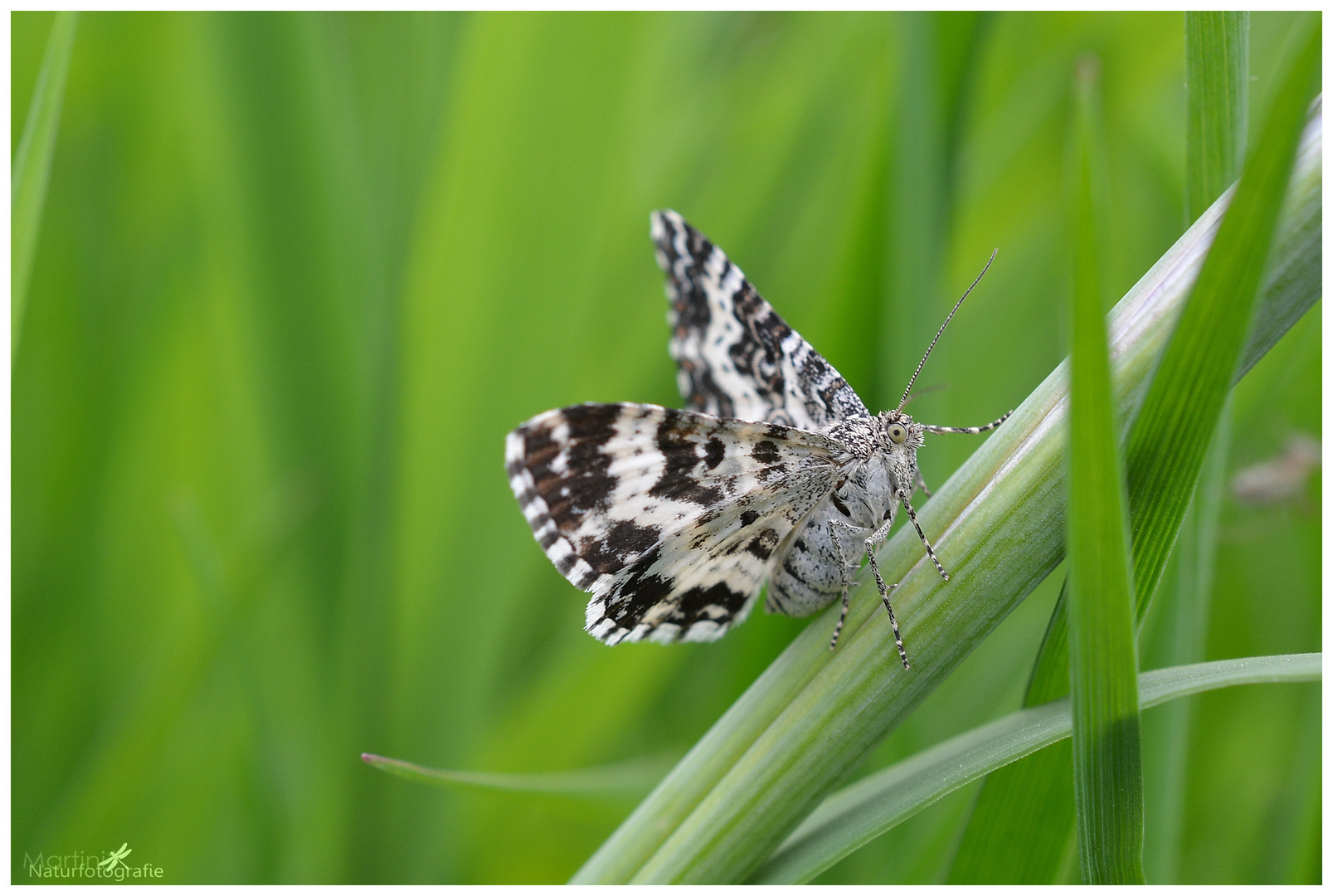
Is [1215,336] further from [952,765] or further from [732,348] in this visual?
[732,348]

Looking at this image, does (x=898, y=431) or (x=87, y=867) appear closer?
(x=898, y=431)

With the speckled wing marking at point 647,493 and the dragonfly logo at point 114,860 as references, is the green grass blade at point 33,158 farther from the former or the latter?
the dragonfly logo at point 114,860

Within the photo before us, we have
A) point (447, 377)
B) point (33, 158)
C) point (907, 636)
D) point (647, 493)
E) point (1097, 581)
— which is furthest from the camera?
point (447, 377)

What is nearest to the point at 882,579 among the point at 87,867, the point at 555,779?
the point at 555,779

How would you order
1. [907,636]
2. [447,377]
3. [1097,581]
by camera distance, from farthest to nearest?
[447,377] → [907,636] → [1097,581]

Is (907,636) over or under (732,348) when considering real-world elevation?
under

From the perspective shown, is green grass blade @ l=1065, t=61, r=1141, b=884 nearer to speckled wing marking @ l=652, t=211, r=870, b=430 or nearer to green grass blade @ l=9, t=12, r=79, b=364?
speckled wing marking @ l=652, t=211, r=870, b=430
